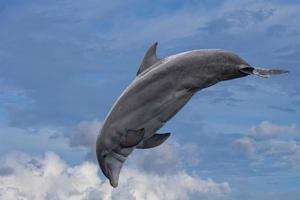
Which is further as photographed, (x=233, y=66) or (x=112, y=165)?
(x=112, y=165)

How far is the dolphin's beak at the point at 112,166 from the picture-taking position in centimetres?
1897

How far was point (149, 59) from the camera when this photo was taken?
17.9m

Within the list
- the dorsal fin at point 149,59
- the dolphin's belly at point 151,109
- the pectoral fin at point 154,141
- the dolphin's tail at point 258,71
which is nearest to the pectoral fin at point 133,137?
the dolphin's belly at point 151,109

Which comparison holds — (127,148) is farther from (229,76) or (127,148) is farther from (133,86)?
(229,76)

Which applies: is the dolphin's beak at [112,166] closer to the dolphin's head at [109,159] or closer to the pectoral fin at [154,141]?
the dolphin's head at [109,159]

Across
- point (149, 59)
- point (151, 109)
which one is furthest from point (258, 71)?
point (149, 59)

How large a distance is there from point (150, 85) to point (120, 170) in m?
3.77

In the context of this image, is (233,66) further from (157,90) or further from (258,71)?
(157,90)

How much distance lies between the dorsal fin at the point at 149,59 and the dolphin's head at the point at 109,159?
262 centimetres

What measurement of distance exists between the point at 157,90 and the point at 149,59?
55.6 inches

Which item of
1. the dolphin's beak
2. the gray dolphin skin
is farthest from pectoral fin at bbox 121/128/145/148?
the dolphin's beak

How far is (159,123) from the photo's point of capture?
17.6 meters

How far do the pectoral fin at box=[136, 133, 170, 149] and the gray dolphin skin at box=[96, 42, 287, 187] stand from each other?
0.12 feet

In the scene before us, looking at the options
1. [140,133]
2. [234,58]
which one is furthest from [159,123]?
[234,58]
